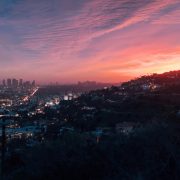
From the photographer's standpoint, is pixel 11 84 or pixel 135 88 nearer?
pixel 135 88

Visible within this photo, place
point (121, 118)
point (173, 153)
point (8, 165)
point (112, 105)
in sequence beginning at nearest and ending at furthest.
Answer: point (173, 153) < point (8, 165) < point (121, 118) < point (112, 105)

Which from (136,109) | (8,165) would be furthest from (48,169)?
(136,109)

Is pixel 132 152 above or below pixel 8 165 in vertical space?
above

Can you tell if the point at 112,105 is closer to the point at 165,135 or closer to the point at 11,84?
the point at 165,135

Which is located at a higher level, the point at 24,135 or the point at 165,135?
the point at 165,135

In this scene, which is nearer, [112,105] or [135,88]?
[112,105]

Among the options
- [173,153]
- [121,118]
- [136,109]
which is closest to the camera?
[173,153]

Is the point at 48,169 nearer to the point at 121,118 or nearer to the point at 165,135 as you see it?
the point at 165,135

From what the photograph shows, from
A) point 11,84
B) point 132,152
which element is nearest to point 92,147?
point 132,152

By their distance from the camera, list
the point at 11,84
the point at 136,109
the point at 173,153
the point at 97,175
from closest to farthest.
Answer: the point at 173,153
the point at 97,175
the point at 136,109
the point at 11,84
